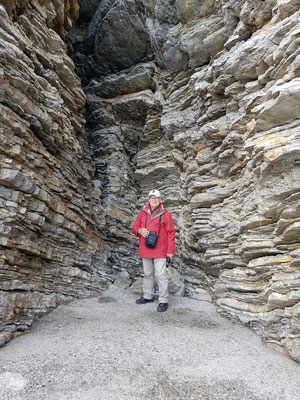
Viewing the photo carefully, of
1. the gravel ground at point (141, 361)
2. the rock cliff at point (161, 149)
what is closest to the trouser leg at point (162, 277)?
the gravel ground at point (141, 361)

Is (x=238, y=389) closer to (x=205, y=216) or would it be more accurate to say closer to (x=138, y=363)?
(x=138, y=363)

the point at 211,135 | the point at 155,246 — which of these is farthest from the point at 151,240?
the point at 211,135

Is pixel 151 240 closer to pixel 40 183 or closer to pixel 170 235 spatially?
pixel 170 235

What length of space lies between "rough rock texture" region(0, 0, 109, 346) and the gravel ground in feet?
2.69

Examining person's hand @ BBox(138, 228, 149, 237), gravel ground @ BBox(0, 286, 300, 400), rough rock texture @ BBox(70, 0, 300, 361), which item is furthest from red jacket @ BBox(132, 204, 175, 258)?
gravel ground @ BBox(0, 286, 300, 400)

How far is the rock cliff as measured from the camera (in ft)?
15.9

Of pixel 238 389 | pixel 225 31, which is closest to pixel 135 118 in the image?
pixel 225 31

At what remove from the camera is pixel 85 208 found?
26.8ft

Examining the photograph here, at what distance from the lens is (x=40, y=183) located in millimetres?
6078

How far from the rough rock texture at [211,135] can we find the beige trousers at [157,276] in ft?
4.32

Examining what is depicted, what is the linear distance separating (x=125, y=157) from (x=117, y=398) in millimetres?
9133

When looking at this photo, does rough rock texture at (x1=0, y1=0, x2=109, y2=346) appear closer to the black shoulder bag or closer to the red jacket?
the red jacket

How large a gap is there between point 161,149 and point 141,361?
7.99m

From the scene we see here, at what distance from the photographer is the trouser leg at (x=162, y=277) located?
625 centimetres
